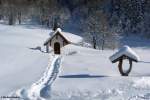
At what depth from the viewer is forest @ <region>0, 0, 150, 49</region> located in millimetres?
99688

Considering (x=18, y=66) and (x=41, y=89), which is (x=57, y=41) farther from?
(x=41, y=89)

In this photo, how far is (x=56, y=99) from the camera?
24.0 metres

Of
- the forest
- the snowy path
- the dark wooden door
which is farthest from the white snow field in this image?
the forest

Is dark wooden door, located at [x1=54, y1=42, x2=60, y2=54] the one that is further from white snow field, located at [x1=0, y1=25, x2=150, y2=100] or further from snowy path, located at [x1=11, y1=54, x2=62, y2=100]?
snowy path, located at [x1=11, y1=54, x2=62, y2=100]

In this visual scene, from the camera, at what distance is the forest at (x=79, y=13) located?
327ft

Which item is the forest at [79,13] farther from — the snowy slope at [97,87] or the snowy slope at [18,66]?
the snowy slope at [97,87]

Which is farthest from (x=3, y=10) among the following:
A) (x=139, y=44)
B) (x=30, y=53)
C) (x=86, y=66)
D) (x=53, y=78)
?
(x=53, y=78)

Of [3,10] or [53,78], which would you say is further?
[3,10]

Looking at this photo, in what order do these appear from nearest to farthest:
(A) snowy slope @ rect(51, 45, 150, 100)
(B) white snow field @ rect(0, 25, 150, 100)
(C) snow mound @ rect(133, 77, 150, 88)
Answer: (A) snowy slope @ rect(51, 45, 150, 100), (B) white snow field @ rect(0, 25, 150, 100), (C) snow mound @ rect(133, 77, 150, 88)

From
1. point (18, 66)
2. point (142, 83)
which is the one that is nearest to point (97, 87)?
point (142, 83)

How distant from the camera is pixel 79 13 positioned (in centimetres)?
11394

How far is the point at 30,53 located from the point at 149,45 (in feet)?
154

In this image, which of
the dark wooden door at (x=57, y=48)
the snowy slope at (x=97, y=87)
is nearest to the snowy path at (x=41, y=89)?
the snowy slope at (x=97, y=87)

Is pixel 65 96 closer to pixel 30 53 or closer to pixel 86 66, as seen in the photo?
pixel 86 66
